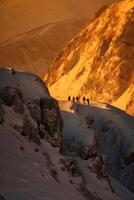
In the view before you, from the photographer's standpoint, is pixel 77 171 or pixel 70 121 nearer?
pixel 77 171

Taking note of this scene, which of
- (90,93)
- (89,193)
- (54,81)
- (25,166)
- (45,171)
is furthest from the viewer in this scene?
(54,81)

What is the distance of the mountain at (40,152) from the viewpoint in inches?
1518

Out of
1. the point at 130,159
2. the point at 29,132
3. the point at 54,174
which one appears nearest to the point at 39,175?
the point at 54,174

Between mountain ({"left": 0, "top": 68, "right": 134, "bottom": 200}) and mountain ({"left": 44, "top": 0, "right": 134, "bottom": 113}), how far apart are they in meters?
79.9

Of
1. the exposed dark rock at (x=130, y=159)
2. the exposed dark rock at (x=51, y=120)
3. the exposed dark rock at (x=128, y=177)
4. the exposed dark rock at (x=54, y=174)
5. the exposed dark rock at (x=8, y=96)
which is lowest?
the exposed dark rock at (x=128, y=177)

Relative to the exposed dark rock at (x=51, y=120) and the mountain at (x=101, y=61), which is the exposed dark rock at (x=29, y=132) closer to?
the exposed dark rock at (x=51, y=120)

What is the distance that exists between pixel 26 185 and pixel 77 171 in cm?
1298

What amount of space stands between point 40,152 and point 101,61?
111 m

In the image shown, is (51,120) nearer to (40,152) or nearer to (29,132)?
(29,132)

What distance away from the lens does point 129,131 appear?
95.1 meters

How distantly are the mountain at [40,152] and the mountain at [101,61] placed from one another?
262 ft

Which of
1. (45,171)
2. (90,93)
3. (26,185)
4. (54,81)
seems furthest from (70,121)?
(54,81)

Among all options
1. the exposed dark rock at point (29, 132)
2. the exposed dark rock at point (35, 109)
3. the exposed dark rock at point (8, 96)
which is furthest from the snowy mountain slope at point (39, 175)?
the exposed dark rock at point (8, 96)

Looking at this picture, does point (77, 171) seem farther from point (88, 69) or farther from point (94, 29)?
point (94, 29)
